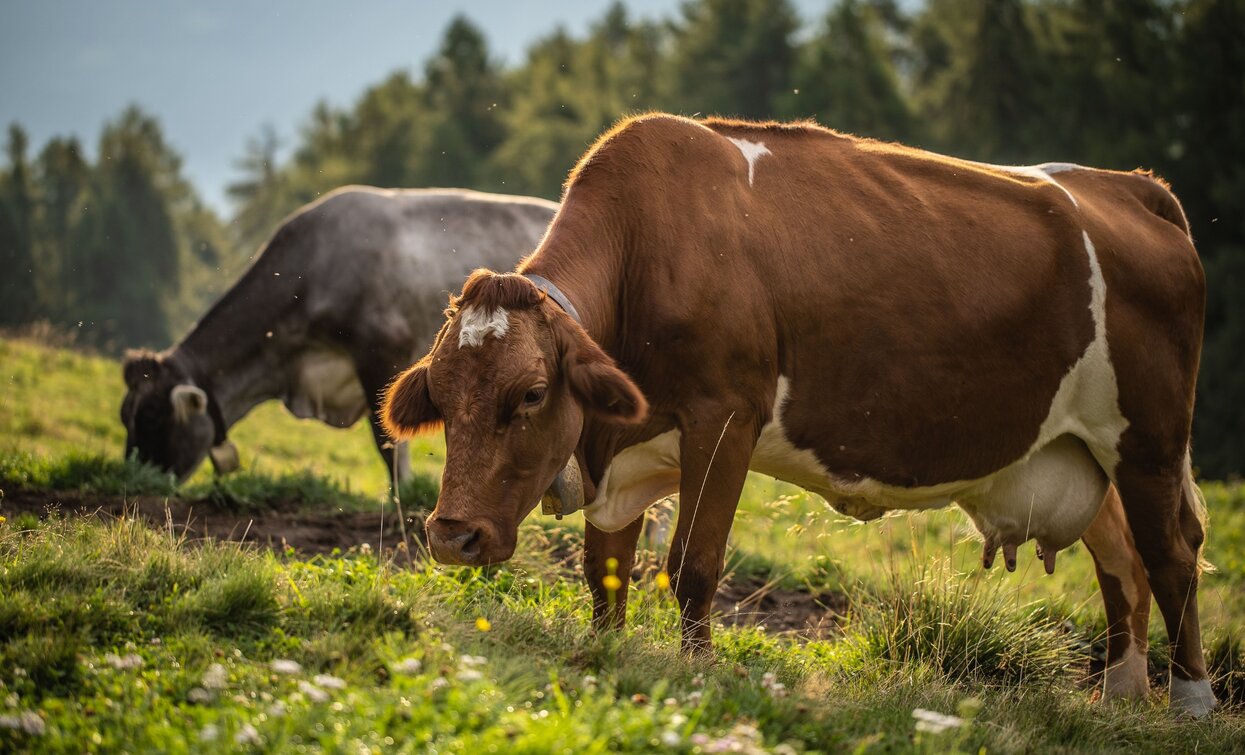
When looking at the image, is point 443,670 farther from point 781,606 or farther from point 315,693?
point 781,606

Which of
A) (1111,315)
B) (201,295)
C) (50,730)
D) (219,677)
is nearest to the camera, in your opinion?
(50,730)

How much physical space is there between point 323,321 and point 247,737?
21.9 feet

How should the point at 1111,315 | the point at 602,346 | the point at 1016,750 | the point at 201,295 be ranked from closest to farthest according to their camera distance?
the point at 1016,750 < the point at 602,346 < the point at 1111,315 < the point at 201,295

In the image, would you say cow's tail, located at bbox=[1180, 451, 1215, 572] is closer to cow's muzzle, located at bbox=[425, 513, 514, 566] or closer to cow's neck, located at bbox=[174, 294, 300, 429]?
cow's muzzle, located at bbox=[425, 513, 514, 566]

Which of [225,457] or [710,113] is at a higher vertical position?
[710,113]

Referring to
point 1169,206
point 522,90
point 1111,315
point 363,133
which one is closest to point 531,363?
point 1111,315

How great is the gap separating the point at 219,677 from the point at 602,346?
83.5 inches

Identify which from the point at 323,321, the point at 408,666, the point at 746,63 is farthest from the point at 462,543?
the point at 746,63

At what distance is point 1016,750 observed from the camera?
14.3 ft

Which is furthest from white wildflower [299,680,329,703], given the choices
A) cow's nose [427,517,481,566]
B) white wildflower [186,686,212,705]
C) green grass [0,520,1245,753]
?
cow's nose [427,517,481,566]

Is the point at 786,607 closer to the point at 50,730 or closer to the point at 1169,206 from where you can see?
the point at 1169,206

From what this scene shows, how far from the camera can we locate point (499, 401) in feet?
14.9

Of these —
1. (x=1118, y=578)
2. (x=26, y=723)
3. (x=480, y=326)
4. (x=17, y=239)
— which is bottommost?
(x=1118, y=578)

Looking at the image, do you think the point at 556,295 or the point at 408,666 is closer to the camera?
the point at 408,666
